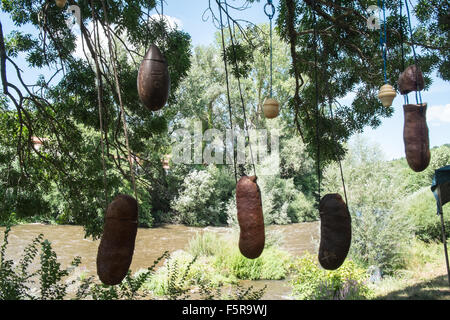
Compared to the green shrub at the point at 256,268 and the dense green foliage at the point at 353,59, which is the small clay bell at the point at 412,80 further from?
the green shrub at the point at 256,268

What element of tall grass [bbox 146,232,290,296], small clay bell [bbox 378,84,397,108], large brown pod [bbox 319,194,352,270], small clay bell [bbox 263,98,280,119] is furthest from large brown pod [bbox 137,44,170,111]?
tall grass [bbox 146,232,290,296]

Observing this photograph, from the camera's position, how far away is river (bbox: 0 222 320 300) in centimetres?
854

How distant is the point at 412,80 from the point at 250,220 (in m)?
0.65

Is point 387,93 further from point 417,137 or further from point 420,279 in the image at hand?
point 420,279

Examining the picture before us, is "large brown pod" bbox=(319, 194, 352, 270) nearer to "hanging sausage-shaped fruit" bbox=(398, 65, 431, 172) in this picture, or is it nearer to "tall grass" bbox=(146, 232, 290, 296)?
"hanging sausage-shaped fruit" bbox=(398, 65, 431, 172)

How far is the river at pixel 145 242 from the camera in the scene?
854 cm

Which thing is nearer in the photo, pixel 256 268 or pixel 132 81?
pixel 132 81

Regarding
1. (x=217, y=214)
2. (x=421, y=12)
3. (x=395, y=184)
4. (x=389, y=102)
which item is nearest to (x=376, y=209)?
(x=395, y=184)

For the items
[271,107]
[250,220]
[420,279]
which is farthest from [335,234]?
[420,279]

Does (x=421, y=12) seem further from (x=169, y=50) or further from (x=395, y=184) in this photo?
(x=395, y=184)

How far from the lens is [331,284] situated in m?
5.33

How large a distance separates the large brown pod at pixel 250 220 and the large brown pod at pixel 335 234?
0.17m

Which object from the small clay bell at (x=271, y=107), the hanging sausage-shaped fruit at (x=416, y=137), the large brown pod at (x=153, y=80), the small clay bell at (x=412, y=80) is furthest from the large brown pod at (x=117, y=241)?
the small clay bell at (x=271, y=107)

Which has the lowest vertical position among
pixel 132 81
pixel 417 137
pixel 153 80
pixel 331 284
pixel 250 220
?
pixel 331 284
